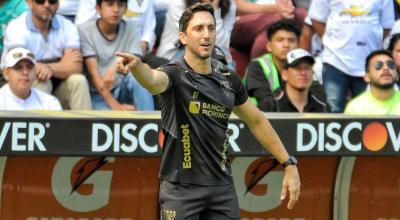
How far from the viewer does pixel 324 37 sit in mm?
10523

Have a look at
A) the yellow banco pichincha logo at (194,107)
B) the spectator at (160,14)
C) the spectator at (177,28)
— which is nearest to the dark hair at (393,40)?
the spectator at (177,28)

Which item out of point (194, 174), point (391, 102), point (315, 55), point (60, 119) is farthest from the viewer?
point (315, 55)

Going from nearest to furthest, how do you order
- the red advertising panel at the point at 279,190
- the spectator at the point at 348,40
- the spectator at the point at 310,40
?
the red advertising panel at the point at 279,190
the spectator at the point at 348,40
the spectator at the point at 310,40

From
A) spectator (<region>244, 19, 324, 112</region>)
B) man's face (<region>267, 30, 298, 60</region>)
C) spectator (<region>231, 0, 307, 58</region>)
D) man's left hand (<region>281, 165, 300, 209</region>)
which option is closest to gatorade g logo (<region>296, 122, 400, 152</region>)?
spectator (<region>244, 19, 324, 112</region>)

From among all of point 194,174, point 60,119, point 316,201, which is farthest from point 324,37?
point 194,174

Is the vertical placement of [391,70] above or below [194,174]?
above

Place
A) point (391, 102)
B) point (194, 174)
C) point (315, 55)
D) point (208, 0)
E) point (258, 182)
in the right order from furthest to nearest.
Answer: point (315, 55)
point (208, 0)
point (391, 102)
point (258, 182)
point (194, 174)

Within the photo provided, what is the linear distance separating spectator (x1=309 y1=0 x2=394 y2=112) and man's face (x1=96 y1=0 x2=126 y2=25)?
6.45ft

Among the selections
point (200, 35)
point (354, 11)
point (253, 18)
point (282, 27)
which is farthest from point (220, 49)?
point (200, 35)

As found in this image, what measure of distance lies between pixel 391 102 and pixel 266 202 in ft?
5.82

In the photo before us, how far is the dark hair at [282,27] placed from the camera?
10.2m

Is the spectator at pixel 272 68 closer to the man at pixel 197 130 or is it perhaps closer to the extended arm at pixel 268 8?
the extended arm at pixel 268 8

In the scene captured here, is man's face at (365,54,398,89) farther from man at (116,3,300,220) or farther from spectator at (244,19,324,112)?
man at (116,3,300,220)

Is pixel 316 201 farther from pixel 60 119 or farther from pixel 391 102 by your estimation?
pixel 60 119
